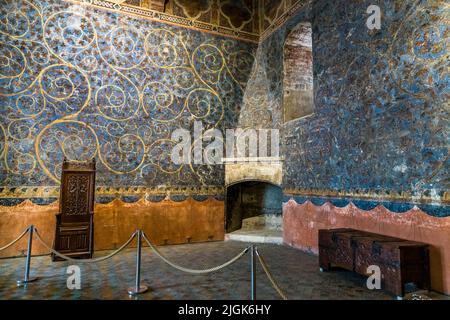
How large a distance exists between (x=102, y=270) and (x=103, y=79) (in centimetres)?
373

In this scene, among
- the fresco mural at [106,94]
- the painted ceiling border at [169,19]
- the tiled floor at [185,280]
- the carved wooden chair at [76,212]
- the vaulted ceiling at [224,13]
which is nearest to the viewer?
the tiled floor at [185,280]

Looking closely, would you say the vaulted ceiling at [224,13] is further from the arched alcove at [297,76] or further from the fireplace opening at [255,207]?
the fireplace opening at [255,207]

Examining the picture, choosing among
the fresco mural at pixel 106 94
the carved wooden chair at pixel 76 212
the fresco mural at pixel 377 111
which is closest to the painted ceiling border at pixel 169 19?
the fresco mural at pixel 106 94

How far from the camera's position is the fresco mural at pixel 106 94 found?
18.4 ft

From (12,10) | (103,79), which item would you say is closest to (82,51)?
(103,79)

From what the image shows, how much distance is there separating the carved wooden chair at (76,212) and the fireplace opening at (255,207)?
3.29m

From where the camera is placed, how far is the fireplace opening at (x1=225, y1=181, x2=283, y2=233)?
775 centimetres

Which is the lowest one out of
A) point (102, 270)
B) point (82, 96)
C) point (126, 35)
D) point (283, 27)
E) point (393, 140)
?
point (102, 270)

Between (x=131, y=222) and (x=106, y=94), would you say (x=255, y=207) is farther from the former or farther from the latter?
(x=106, y=94)

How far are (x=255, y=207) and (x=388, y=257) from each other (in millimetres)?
4907

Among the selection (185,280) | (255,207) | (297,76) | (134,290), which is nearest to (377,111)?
(297,76)

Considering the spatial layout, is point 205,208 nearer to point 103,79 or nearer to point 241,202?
point 241,202

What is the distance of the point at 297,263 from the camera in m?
4.97

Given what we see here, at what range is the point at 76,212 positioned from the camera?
18.0 ft
